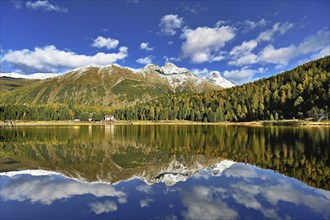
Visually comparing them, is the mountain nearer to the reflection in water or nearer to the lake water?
the lake water

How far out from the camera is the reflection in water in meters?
17.6

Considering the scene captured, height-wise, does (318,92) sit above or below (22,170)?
above

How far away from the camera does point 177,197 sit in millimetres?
21422

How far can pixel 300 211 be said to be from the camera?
57.8 ft

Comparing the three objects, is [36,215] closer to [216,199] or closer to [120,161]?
[216,199]

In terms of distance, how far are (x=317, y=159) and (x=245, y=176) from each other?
11.0 meters

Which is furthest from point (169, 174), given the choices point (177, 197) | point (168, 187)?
point (177, 197)

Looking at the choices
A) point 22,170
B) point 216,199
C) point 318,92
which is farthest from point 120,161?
point 318,92

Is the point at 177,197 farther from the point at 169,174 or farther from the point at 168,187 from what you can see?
the point at 169,174

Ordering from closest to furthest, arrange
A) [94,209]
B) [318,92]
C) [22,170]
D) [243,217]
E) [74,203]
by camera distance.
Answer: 1. [243,217]
2. [94,209]
3. [74,203]
4. [22,170]
5. [318,92]

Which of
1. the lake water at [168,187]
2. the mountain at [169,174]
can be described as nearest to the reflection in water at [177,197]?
the lake water at [168,187]

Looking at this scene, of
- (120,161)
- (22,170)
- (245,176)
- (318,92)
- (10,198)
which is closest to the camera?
(10,198)

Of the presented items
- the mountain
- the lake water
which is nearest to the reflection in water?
the lake water

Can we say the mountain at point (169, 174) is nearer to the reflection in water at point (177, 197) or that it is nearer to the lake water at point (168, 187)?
the lake water at point (168, 187)
